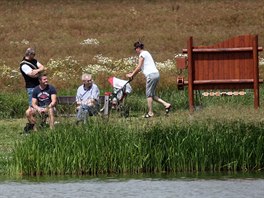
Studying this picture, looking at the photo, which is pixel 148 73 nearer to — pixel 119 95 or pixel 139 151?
pixel 119 95

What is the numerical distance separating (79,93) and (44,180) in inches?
245

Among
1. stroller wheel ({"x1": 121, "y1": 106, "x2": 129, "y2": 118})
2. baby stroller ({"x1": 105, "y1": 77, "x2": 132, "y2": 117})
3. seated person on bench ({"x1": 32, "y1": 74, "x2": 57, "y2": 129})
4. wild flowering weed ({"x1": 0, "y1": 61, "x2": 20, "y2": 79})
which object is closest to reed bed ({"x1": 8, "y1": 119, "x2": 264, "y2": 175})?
seated person on bench ({"x1": 32, "y1": 74, "x2": 57, "y2": 129})

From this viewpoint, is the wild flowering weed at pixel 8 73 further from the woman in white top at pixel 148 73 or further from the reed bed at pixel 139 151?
the reed bed at pixel 139 151

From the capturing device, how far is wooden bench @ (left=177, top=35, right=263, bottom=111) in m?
25.5

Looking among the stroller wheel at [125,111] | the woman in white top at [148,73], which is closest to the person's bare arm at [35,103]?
the stroller wheel at [125,111]

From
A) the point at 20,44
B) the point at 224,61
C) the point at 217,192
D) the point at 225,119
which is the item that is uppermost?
the point at 20,44

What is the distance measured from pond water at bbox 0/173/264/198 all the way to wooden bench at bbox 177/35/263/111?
8160mm

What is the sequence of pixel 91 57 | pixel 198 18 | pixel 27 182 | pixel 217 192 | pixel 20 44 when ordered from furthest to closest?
pixel 198 18, pixel 20 44, pixel 91 57, pixel 27 182, pixel 217 192

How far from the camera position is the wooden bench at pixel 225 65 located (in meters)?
25.5

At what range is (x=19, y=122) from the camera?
24844 millimetres

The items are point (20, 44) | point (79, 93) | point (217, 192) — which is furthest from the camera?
point (20, 44)

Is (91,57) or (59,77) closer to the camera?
(59,77)

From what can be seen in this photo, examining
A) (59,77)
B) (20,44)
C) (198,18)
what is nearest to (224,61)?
(59,77)

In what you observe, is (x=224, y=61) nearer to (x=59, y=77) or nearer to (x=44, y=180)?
(x=44, y=180)
